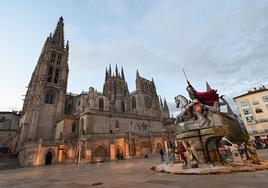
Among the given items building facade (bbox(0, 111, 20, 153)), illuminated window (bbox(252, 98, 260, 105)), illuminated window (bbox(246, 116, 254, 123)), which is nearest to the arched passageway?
building facade (bbox(0, 111, 20, 153))

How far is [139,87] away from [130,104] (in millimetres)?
7286

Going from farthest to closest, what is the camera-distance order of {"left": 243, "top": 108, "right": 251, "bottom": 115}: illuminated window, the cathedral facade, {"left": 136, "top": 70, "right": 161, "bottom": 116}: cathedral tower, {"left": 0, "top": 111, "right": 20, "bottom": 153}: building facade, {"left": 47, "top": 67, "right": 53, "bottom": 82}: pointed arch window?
{"left": 136, "top": 70, "right": 161, "bottom": 116}: cathedral tower, {"left": 0, "top": 111, "right": 20, "bottom": 153}: building facade, {"left": 47, "top": 67, "right": 53, "bottom": 82}: pointed arch window, {"left": 243, "top": 108, "right": 251, "bottom": 115}: illuminated window, the cathedral facade

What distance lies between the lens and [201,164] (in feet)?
27.8

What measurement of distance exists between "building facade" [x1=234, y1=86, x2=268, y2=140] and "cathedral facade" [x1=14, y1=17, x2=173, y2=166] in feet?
60.5

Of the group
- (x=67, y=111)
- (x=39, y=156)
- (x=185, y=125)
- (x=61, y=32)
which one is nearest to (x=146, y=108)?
(x=67, y=111)

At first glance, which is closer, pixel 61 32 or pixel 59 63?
pixel 59 63

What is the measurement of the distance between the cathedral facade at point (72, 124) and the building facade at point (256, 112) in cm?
1845

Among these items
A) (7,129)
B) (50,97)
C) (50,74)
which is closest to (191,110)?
(50,97)

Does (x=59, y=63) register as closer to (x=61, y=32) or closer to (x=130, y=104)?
(x=61, y=32)

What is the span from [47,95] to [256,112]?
50.2m

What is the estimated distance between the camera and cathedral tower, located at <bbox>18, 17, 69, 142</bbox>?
33.0 m

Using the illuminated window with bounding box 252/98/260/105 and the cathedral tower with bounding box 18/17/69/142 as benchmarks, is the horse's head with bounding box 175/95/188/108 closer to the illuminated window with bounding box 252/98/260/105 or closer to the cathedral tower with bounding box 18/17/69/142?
the cathedral tower with bounding box 18/17/69/142

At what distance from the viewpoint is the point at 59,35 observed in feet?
172

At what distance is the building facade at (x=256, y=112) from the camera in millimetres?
32438
